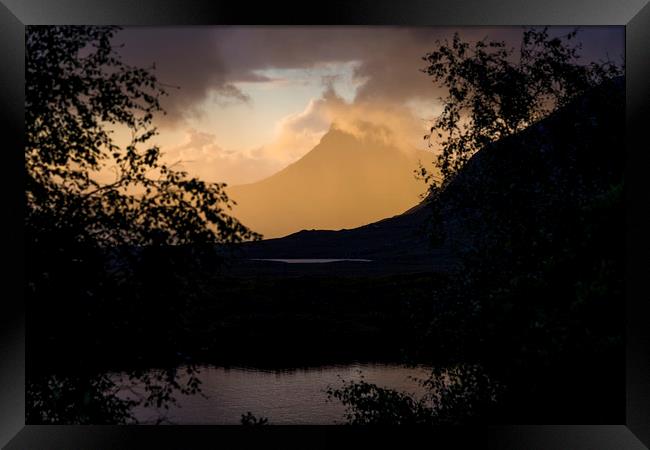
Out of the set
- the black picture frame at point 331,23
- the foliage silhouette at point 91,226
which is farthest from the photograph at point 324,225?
the black picture frame at point 331,23

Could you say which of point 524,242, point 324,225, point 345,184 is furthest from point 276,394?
point 524,242

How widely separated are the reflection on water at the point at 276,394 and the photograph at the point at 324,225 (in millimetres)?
28

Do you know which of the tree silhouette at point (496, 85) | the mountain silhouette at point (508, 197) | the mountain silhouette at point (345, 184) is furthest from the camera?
the tree silhouette at point (496, 85)

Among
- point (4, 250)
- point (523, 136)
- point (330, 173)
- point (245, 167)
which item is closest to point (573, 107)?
point (523, 136)

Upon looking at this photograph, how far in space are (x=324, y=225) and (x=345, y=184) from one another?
0.51m

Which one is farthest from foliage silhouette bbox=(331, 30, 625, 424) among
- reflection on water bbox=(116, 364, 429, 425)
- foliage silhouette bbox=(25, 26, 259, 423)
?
foliage silhouette bbox=(25, 26, 259, 423)

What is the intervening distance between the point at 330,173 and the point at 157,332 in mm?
2301

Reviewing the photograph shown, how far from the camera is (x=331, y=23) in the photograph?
18.3ft

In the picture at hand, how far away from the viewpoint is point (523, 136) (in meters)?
7.54

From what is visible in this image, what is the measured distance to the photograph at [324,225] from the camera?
6344 millimetres

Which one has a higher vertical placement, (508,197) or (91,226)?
(508,197)

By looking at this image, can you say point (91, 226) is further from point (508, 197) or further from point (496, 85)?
point (496, 85)

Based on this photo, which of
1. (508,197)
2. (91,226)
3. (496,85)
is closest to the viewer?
(91,226)

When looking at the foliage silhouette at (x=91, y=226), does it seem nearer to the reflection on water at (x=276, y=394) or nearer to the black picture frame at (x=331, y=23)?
the reflection on water at (x=276, y=394)
